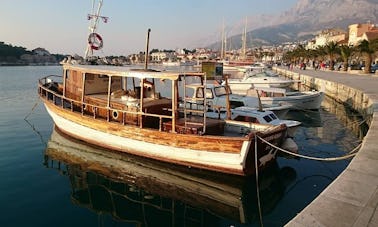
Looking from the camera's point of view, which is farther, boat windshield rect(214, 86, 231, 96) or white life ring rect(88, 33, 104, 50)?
boat windshield rect(214, 86, 231, 96)

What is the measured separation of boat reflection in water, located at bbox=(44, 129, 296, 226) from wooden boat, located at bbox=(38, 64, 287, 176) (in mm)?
530

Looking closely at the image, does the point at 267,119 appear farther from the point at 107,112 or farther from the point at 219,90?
the point at 219,90

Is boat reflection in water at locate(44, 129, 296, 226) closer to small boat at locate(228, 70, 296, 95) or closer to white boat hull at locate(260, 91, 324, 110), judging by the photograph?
white boat hull at locate(260, 91, 324, 110)

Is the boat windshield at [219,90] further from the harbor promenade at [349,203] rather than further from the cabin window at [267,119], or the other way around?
the harbor promenade at [349,203]

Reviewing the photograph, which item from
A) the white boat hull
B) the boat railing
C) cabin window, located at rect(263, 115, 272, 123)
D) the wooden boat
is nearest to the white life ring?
the wooden boat

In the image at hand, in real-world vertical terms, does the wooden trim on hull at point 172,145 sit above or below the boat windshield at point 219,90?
below

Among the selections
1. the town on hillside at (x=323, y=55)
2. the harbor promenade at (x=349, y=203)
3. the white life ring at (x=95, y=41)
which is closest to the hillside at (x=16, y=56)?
the town on hillside at (x=323, y=55)

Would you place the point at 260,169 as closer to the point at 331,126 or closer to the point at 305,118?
the point at 331,126

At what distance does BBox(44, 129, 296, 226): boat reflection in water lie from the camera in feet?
31.2

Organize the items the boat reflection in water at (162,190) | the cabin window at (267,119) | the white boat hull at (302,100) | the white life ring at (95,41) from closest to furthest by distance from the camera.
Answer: the boat reflection in water at (162,190) < the cabin window at (267,119) < the white life ring at (95,41) < the white boat hull at (302,100)

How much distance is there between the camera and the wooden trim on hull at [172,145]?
36.8ft

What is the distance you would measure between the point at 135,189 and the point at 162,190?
0.97 metres

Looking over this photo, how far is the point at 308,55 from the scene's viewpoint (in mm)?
86625

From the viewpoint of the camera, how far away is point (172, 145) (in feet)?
40.9
